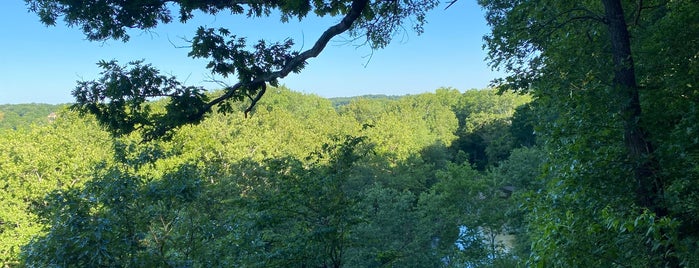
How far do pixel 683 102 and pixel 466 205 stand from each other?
622 inches

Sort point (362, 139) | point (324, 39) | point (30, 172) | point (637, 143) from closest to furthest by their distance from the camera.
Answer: point (637, 143), point (324, 39), point (362, 139), point (30, 172)

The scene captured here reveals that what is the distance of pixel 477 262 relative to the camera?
49.5ft

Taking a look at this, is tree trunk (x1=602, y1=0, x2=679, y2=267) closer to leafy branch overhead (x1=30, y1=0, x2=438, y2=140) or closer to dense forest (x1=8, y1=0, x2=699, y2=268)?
dense forest (x1=8, y1=0, x2=699, y2=268)

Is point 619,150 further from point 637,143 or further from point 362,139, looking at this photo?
point 362,139

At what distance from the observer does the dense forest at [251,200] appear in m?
5.10

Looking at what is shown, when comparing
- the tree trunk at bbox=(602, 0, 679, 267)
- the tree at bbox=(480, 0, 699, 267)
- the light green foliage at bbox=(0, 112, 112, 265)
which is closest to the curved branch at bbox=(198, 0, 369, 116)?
the tree at bbox=(480, 0, 699, 267)

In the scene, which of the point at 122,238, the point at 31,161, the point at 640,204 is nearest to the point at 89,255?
the point at 122,238

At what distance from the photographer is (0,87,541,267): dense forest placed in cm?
510

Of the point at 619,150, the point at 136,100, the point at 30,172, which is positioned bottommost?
the point at 619,150

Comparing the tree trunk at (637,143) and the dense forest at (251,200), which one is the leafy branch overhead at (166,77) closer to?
the dense forest at (251,200)

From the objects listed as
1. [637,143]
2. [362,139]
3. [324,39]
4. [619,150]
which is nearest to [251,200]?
[362,139]

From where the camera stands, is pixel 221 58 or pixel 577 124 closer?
pixel 577 124

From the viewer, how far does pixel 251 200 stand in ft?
24.2

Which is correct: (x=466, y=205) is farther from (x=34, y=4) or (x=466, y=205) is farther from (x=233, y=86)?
(x=34, y=4)
